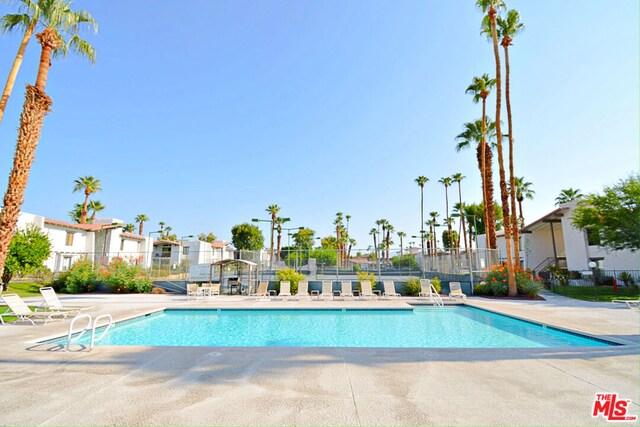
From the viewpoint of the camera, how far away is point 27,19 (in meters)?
12.1

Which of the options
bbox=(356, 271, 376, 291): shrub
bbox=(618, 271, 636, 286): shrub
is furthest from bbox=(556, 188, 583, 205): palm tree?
bbox=(356, 271, 376, 291): shrub

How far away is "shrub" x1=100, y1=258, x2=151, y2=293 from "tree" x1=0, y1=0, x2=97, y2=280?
7.84m

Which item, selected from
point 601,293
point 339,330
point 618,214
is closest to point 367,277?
point 339,330

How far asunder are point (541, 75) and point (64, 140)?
26.5 metres

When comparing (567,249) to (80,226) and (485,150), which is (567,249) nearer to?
(485,150)

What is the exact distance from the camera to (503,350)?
18.8 feet

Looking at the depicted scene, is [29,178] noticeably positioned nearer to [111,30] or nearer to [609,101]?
[111,30]

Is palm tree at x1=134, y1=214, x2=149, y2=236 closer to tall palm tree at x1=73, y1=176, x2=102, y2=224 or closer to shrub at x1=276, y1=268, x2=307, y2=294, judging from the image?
tall palm tree at x1=73, y1=176, x2=102, y2=224

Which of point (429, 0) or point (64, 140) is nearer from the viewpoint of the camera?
point (429, 0)

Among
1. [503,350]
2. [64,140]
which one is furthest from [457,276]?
[64,140]

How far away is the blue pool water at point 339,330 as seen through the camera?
25.5 ft

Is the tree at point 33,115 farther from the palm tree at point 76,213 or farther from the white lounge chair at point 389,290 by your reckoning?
the palm tree at point 76,213

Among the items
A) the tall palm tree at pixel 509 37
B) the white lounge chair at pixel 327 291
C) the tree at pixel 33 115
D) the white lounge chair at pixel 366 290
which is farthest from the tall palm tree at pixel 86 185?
the tall palm tree at pixel 509 37

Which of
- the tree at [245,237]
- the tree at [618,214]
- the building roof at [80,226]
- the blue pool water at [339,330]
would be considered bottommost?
the blue pool water at [339,330]
